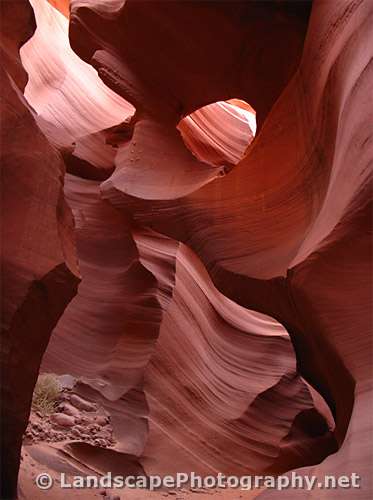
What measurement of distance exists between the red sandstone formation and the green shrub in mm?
452

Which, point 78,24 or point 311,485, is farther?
point 78,24

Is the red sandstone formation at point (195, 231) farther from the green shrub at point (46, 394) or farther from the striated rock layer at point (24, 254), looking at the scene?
the green shrub at point (46, 394)

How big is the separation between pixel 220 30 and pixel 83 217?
12.4ft

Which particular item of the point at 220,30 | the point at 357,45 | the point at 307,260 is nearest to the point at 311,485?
the point at 307,260

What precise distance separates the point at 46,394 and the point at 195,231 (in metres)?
2.61

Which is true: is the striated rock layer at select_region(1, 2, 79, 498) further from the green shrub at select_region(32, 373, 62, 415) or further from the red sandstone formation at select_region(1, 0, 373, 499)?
the green shrub at select_region(32, 373, 62, 415)

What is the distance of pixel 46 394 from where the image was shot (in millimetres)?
8156

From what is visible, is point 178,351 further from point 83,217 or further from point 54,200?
point 54,200

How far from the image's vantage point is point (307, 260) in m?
5.03

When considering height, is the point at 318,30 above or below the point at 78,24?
above

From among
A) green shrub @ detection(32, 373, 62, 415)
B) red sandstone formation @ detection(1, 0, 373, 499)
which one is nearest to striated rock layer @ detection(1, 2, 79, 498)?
red sandstone formation @ detection(1, 0, 373, 499)

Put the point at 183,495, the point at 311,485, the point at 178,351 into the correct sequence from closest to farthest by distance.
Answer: the point at 311,485 < the point at 183,495 < the point at 178,351

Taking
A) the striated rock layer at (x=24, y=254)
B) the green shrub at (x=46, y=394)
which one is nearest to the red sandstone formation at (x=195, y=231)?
the striated rock layer at (x=24, y=254)

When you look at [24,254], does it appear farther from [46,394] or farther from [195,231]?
[46,394]
